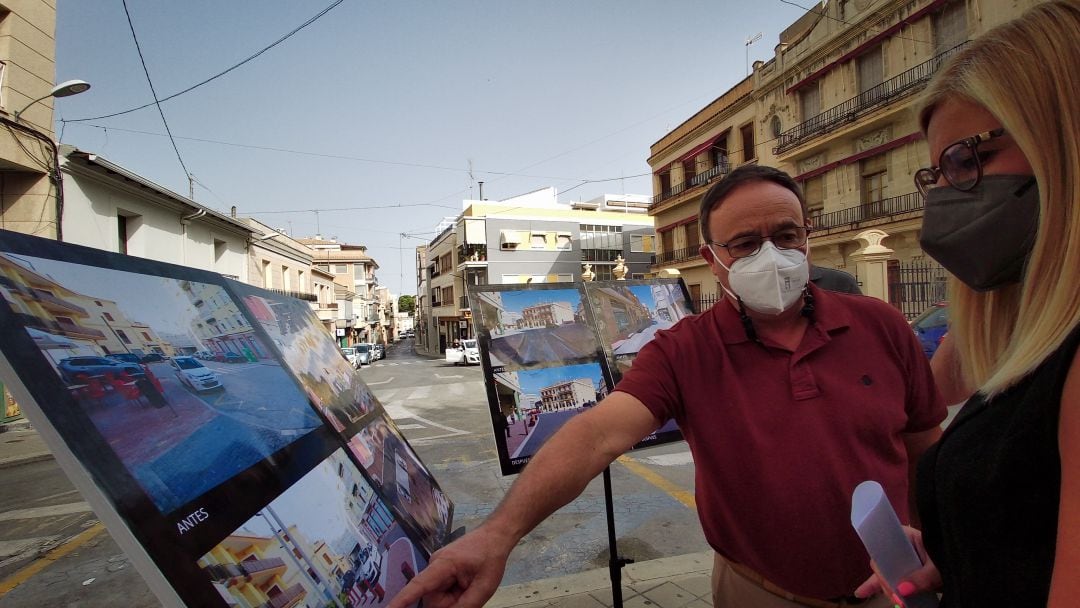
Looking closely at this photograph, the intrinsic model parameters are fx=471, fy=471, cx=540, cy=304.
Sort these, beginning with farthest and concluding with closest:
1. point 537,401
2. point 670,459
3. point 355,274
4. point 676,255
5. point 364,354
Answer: point 355,274 < point 364,354 < point 676,255 < point 670,459 < point 537,401

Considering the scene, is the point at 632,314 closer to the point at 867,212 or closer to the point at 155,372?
the point at 155,372

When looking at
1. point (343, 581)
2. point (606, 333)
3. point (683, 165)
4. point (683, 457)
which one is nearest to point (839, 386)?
point (343, 581)

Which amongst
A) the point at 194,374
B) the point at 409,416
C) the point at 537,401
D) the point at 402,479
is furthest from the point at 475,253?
the point at 194,374

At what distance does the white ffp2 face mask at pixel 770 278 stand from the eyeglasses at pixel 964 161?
1.80 feet

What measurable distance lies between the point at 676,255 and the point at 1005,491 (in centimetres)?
2477

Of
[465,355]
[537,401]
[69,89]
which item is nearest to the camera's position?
[537,401]

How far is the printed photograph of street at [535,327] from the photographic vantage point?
261cm

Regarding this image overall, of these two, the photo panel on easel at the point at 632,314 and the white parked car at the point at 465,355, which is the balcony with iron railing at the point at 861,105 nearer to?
the photo panel on easel at the point at 632,314

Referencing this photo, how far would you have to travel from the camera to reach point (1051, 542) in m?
0.63

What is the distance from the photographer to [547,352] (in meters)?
→ 2.71

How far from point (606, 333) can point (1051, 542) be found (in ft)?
7.44

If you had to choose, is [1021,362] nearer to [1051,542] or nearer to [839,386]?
[1051,542]

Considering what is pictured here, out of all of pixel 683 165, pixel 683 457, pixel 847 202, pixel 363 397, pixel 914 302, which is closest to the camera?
pixel 363 397

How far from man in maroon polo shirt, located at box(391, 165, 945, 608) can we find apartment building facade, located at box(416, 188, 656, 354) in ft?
95.1
